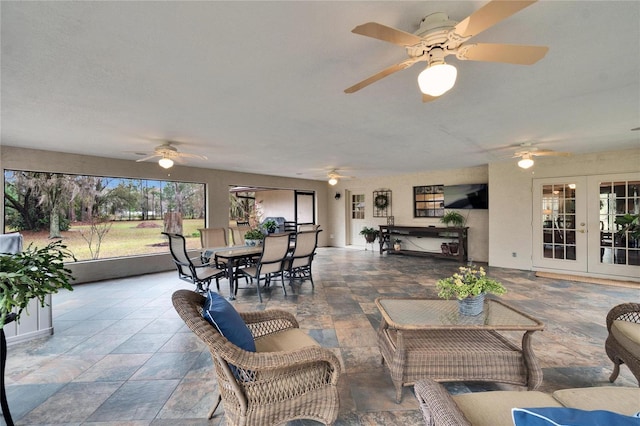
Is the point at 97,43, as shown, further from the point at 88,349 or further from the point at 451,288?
the point at 451,288

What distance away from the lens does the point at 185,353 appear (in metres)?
2.49

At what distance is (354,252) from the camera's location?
8492 millimetres

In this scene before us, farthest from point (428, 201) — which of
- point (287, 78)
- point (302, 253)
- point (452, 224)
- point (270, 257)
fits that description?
point (287, 78)

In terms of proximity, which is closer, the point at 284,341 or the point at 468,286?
the point at 284,341

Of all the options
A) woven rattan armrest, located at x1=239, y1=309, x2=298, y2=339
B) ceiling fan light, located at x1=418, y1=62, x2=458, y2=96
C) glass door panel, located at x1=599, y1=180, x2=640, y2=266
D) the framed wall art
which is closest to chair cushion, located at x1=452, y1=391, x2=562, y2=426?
woven rattan armrest, located at x1=239, y1=309, x2=298, y2=339

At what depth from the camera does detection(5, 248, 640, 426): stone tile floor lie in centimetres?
178

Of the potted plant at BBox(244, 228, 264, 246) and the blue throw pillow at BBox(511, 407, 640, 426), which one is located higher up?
the potted plant at BBox(244, 228, 264, 246)

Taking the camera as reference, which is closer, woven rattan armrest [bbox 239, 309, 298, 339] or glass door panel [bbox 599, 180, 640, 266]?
woven rattan armrest [bbox 239, 309, 298, 339]

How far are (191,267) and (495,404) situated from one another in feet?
11.8

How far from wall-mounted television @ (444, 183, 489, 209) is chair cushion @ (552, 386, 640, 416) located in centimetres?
608

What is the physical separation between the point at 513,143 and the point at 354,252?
516 cm

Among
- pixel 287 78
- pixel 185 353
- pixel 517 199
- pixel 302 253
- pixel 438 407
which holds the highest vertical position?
pixel 287 78

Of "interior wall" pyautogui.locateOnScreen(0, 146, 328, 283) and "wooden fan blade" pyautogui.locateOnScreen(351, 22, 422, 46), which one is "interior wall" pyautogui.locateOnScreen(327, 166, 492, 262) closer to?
"interior wall" pyautogui.locateOnScreen(0, 146, 328, 283)

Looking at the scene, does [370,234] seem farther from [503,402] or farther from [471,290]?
[503,402]
